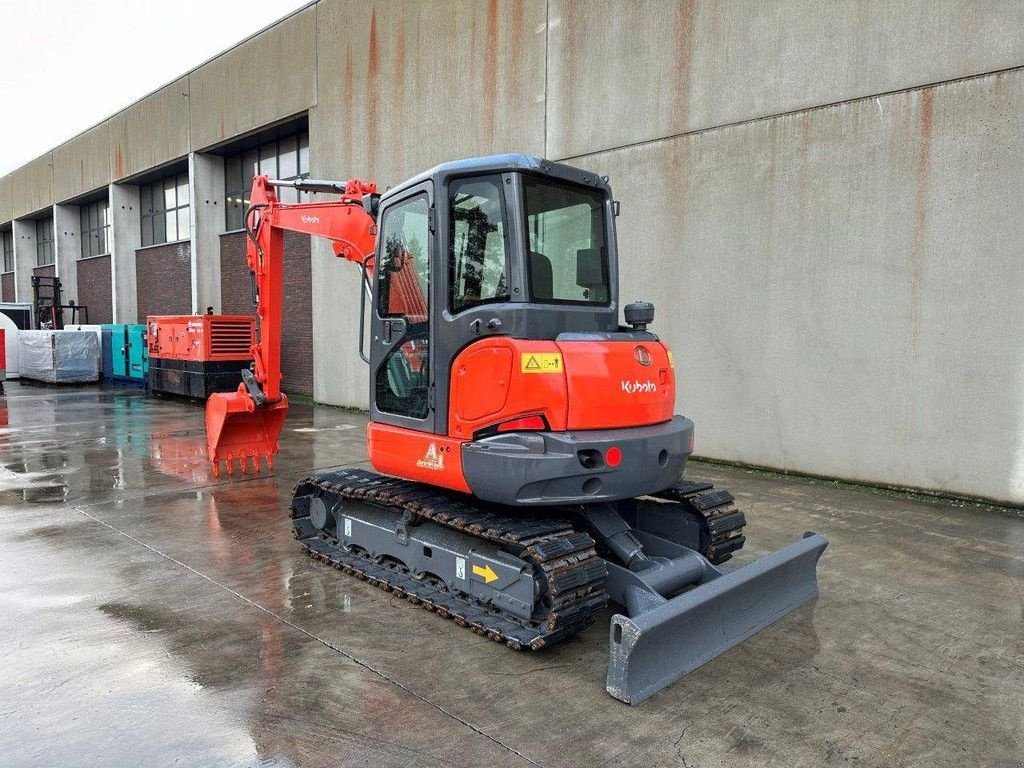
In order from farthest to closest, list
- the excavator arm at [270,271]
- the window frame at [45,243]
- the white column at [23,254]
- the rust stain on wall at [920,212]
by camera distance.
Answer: the white column at [23,254]
the window frame at [45,243]
the rust stain on wall at [920,212]
the excavator arm at [270,271]

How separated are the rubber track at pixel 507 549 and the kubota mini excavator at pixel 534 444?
14 mm

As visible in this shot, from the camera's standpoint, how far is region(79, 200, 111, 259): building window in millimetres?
26109

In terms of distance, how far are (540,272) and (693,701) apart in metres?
2.36

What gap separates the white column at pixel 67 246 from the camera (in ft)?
90.9

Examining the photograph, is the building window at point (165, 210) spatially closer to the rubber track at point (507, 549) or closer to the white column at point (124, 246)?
the white column at point (124, 246)

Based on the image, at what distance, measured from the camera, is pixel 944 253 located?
23.5ft

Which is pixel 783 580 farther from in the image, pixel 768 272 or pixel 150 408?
pixel 150 408

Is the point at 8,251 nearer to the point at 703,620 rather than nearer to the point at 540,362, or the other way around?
the point at 540,362

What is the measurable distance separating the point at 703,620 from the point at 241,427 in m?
5.86

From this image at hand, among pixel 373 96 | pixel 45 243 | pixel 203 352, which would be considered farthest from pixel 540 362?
pixel 45 243

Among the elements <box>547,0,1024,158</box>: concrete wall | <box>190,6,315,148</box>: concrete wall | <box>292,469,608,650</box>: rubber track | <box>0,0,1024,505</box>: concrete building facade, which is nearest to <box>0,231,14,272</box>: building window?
<box>190,6,315,148</box>: concrete wall

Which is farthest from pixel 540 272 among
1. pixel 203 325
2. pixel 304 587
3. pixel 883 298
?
pixel 203 325

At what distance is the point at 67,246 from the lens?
2792cm

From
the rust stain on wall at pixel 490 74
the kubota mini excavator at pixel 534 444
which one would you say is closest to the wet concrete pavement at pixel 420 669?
the kubota mini excavator at pixel 534 444
